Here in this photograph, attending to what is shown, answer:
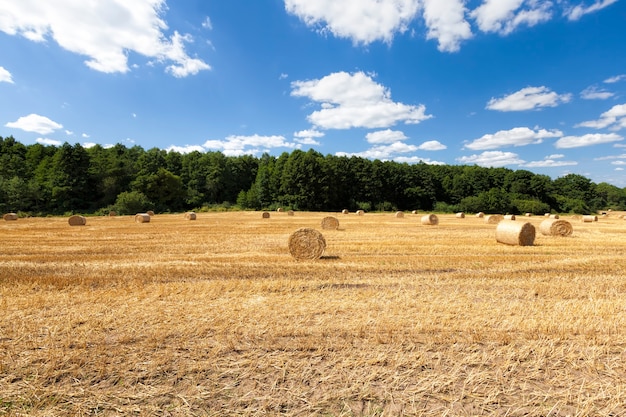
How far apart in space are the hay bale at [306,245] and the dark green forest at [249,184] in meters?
47.1

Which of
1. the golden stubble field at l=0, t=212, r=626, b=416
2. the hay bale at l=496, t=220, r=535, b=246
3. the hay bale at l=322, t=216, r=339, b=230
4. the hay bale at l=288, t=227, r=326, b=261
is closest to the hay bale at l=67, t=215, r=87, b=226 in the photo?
the hay bale at l=322, t=216, r=339, b=230

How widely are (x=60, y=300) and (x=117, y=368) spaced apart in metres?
3.86

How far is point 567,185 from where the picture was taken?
9581cm

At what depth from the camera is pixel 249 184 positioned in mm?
89688

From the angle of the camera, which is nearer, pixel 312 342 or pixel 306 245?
pixel 312 342

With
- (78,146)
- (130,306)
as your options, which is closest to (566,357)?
(130,306)

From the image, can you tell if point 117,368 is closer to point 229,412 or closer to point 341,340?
point 229,412

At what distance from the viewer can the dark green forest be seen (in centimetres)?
5716

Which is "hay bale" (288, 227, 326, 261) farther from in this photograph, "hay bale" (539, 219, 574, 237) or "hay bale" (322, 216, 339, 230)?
"hay bale" (539, 219, 574, 237)

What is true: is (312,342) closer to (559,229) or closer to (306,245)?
(306,245)

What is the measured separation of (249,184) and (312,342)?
86.9 metres

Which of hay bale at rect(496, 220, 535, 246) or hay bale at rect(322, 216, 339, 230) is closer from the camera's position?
hay bale at rect(496, 220, 535, 246)

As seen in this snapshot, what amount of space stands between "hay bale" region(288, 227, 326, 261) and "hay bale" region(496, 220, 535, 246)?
975cm

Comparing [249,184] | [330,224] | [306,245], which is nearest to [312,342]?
[306,245]
